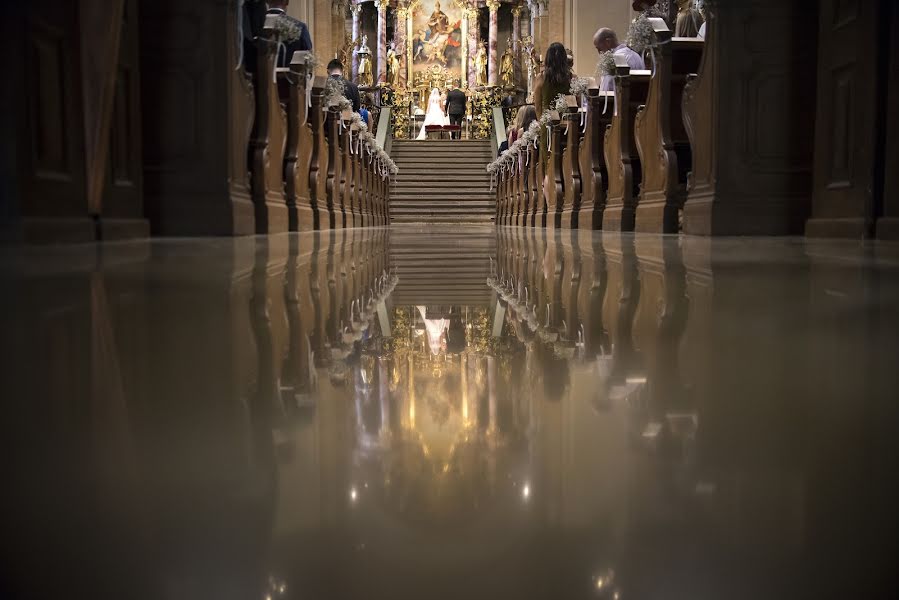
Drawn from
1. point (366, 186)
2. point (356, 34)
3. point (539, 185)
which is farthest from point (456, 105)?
point (539, 185)

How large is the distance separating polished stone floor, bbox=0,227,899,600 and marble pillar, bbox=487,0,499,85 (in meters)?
20.4

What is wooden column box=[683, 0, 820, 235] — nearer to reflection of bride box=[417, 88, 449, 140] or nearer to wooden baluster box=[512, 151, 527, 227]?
wooden baluster box=[512, 151, 527, 227]

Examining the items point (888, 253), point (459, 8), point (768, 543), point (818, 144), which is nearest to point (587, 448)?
point (768, 543)

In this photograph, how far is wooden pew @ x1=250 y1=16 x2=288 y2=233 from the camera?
420cm

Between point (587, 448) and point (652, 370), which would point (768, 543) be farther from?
point (652, 370)

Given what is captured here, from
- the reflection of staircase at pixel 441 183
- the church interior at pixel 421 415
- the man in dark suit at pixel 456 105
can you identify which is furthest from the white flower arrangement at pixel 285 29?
the man in dark suit at pixel 456 105

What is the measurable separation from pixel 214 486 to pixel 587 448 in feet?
0.42

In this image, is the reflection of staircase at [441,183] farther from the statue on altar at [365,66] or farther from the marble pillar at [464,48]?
the marble pillar at [464,48]

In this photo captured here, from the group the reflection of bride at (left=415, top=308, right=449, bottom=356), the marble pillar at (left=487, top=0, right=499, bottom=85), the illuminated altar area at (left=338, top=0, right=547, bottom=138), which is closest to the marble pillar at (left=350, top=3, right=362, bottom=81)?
the illuminated altar area at (left=338, top=0, right=547, bottom=138)

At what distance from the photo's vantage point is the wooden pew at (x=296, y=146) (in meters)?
5.01

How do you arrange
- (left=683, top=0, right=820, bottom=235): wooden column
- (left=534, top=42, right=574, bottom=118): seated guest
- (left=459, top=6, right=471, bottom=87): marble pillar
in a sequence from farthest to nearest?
1. (left=459, top=6, right=471, bottom=87): marble pillar
2. (left=534, top=42, right=574, bottom=118): seated guest
3. (left=683, top=0, right=820, bottom=235): wooden column

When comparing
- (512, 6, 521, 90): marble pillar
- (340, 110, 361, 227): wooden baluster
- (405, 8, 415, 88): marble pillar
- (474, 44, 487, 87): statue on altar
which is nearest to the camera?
(340, 110, 361, 227): wooden baluster

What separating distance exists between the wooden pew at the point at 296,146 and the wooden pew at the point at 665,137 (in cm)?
201

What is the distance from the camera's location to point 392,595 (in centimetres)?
20
